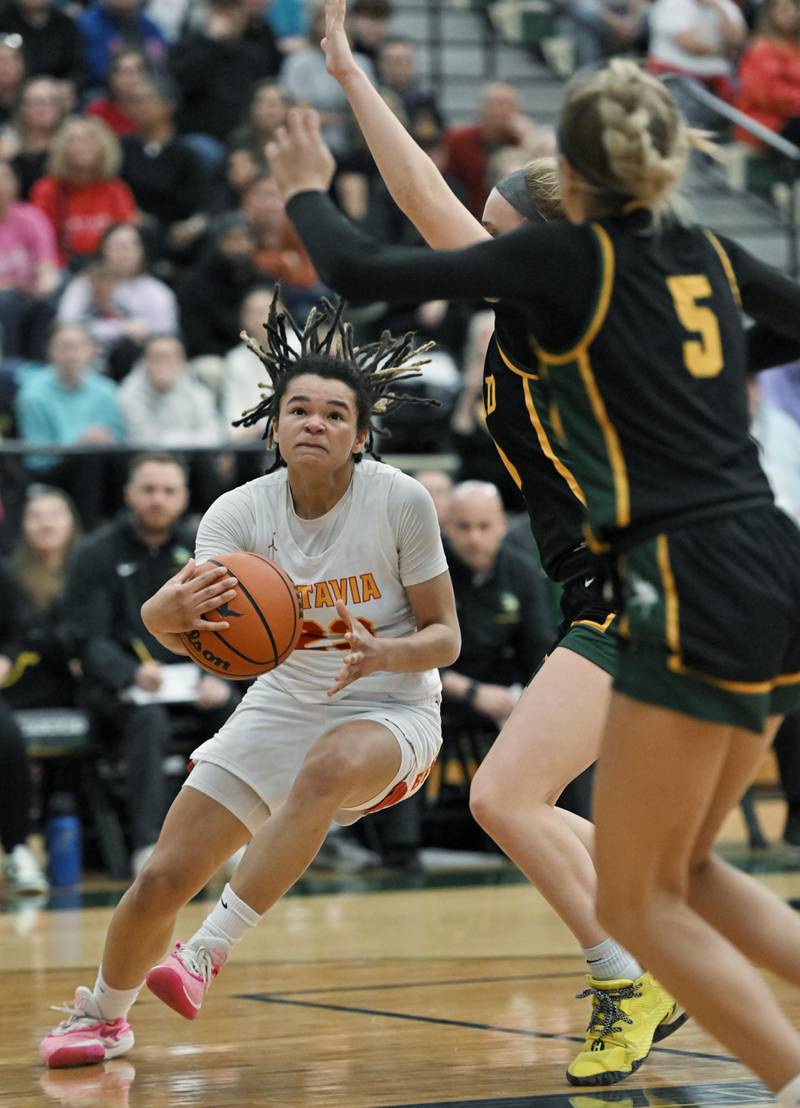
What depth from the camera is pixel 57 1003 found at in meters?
5.20

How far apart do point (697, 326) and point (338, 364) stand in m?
1.53

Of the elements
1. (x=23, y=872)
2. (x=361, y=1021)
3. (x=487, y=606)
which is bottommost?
(x=23, y=872)

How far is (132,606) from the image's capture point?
8477 millimetres

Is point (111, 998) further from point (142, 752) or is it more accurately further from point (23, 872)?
point (142, 752)

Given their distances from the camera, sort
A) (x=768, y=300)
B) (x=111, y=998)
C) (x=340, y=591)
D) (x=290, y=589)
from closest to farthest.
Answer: (x=768, y=300), (x=290, y=589), (x=111, y=998), (x=340, y=591)

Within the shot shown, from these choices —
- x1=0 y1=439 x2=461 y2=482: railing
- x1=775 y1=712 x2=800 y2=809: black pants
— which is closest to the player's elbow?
x1=775 y1=712 x2=800 y2=809: black pants

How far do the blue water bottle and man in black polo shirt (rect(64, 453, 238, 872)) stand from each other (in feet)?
0.89

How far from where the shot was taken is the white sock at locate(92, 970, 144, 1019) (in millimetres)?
4355

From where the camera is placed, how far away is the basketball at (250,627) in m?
4.12

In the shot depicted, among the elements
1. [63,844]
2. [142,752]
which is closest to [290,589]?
[142,752]

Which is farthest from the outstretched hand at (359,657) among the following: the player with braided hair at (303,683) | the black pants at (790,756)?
the black pants at (790,756)

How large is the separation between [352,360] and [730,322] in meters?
1.55

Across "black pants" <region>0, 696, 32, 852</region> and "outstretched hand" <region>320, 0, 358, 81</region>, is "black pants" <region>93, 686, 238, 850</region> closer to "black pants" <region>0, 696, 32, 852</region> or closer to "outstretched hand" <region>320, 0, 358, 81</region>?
"black pants" <region>0, 696, 32, 852</region>

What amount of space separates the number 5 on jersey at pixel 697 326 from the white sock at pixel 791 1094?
1.20m
